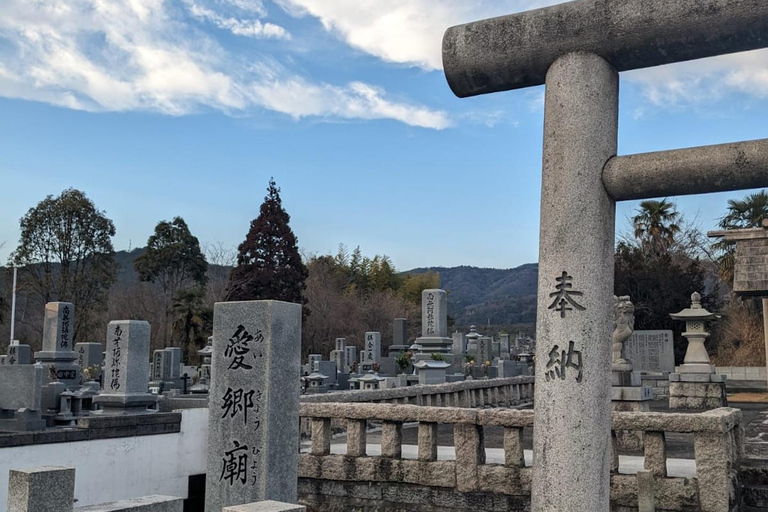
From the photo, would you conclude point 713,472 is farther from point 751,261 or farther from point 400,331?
point 400,331

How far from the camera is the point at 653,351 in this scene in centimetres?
2850

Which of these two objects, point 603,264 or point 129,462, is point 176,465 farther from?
point 603,264

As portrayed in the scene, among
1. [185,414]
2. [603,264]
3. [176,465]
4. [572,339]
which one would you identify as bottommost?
[176,465]

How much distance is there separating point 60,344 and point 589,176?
19147mm

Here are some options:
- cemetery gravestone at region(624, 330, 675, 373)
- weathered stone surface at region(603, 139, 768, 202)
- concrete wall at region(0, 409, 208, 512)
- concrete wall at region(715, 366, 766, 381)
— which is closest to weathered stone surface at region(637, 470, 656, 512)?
weathered stone surface at region(603, 139, 768, 202)

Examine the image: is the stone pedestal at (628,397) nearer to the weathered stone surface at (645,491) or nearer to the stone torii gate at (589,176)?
the weathered stone surface at (645,491)

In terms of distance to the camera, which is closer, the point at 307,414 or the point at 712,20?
the point at 712,20

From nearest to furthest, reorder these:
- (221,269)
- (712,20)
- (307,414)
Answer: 1. (712,20)
2. (307,414)
3. (221,269)

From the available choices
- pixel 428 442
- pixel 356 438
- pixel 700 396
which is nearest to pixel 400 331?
pixel 700 396

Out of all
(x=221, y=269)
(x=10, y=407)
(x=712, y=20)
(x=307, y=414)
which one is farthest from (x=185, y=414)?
(x=221, y=269)

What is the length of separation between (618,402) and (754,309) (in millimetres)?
28229

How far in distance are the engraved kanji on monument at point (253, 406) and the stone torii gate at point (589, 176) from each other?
3085 mm

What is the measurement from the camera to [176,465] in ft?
36.5

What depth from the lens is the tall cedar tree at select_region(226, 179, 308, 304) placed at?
1633 inches
